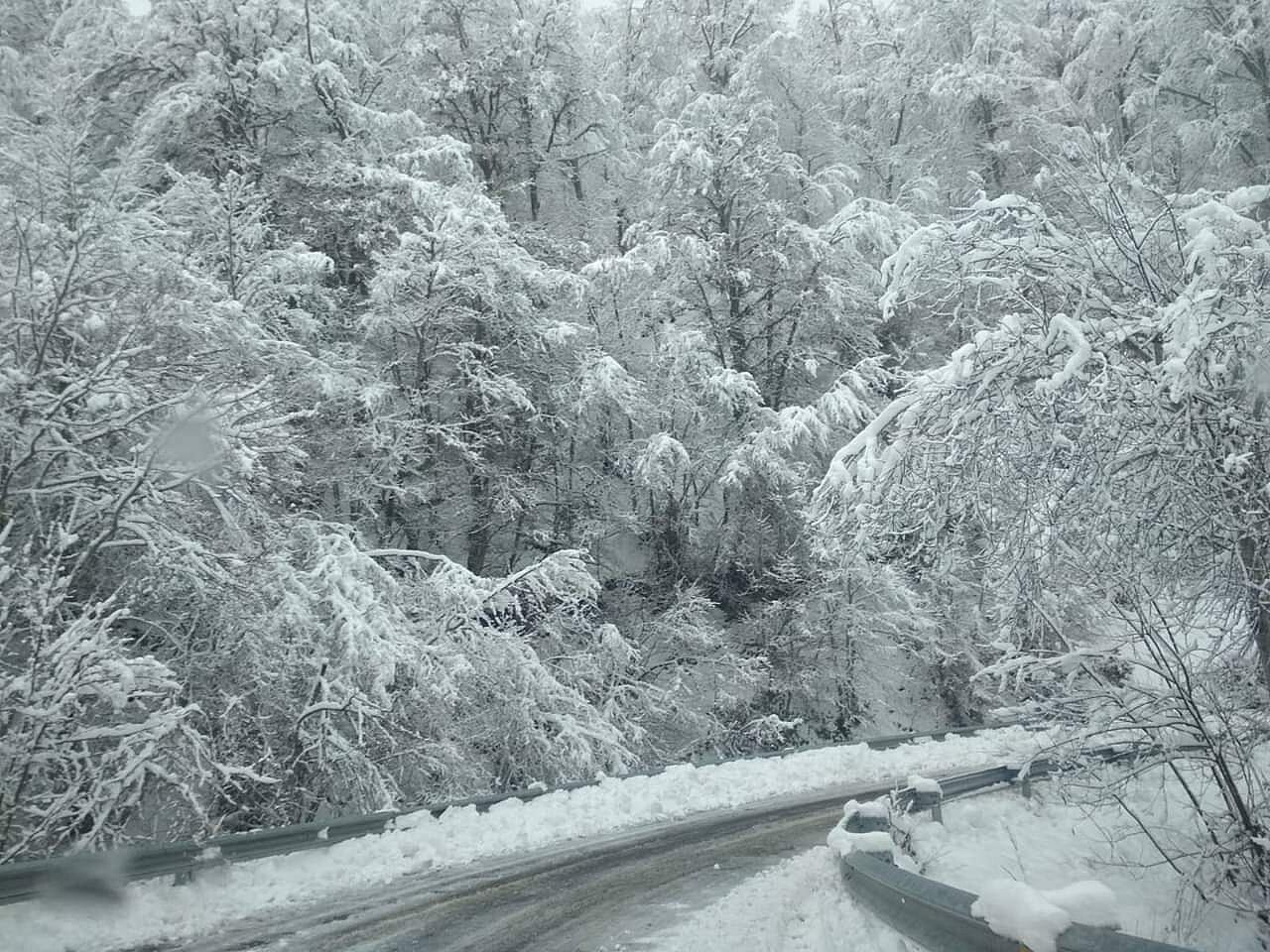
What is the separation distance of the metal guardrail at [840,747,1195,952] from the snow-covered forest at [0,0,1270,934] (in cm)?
203

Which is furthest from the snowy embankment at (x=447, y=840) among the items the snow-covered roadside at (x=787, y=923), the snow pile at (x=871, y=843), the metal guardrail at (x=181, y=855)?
the snow pile at (x=871, y=843)

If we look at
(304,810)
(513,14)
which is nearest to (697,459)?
(304,810)

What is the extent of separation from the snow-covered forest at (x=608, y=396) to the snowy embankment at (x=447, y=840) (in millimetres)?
993

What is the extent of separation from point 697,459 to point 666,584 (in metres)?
3.18

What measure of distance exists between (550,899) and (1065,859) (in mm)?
5251

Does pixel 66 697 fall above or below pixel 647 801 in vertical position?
above

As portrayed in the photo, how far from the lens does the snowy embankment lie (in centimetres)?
629

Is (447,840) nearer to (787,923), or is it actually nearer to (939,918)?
(787,923)

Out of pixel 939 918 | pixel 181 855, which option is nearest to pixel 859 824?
pixel 939 918

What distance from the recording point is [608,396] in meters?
18.5

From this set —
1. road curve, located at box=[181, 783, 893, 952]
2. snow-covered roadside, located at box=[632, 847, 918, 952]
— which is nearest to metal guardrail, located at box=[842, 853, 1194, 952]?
snow-covered roadside, located at box=[632, 847, 918, 952]

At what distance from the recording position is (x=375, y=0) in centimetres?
2517

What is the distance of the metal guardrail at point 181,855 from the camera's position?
6109 millimetres

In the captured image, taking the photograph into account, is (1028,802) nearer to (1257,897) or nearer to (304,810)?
(1257,897)
